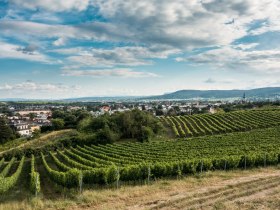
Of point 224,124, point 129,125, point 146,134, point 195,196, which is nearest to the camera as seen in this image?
point 195,196

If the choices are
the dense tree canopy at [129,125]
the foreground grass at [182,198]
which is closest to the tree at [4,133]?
the dense tree canopy at [129,125]

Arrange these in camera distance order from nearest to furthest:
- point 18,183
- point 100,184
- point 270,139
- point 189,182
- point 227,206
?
1. point 227,206
2. point 189,182
3. point 100,184
4. point 18,183
5. point 270,139

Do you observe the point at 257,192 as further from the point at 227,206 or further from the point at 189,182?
the point at 189,182

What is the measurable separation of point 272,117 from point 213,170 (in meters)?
57.9

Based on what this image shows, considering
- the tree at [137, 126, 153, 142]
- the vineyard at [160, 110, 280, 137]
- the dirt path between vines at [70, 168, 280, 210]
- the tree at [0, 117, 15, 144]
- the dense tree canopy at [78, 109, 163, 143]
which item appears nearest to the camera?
the dirt path between vines at [70, 168, 280, 210]

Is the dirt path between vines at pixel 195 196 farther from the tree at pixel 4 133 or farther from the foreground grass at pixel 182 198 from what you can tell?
the tree at pixel 4 133

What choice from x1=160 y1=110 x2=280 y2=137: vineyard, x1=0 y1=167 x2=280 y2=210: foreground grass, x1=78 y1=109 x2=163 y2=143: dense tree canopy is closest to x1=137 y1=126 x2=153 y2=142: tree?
x1=78 y1=109 x2=163 y2=143: dense tree canopy

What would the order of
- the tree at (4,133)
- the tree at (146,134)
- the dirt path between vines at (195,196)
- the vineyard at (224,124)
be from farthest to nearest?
1. the tree at (4,133)
2. the vineyard at (224,124)
3. the tree at (146,134)
4. the dirt path between vines at (195,196)

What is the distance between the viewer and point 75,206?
1633 centimetres

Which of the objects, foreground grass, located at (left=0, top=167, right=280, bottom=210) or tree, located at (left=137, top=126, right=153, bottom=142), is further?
tree, located at (left=137, top=126, right=153, bottom=142)

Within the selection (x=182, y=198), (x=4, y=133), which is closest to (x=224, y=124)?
(x=4, y=133)

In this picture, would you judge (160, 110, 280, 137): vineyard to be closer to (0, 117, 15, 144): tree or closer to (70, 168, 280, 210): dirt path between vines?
(0, 117, 15, 144): tree

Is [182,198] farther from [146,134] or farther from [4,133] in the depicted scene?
[4,133]

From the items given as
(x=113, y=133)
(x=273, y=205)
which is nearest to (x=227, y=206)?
(x=273, y=205)
